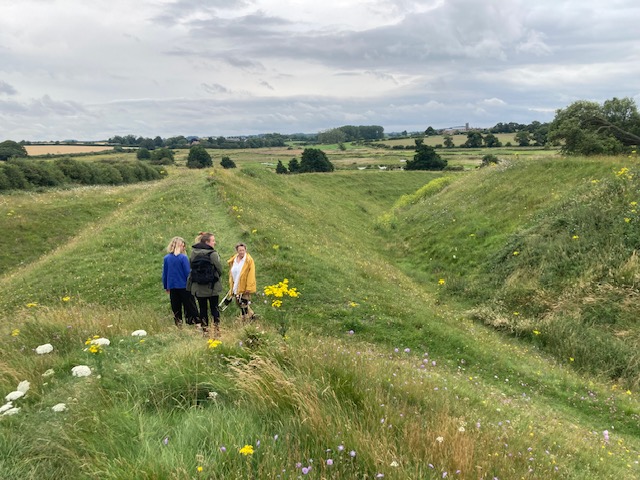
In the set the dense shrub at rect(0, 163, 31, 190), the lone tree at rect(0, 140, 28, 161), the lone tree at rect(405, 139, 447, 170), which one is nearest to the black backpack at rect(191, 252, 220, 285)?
the dense shrub at rect(0, 163, 31, 190)

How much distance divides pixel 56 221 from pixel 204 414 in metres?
29.3

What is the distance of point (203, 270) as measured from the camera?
957 cm

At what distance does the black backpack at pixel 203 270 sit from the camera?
31.2 feet

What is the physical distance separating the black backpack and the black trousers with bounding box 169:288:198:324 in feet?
2.47

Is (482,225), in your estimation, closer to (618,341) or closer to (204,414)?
(618,341)

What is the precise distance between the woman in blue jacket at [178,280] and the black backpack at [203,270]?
0.49m

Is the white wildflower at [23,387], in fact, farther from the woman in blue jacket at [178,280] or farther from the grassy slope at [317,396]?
the woman in blue jacket at [178,280]

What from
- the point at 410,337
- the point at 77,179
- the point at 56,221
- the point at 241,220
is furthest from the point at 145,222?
the point at 77,179

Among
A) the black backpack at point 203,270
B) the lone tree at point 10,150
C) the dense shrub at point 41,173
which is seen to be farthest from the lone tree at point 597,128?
the lone tree at point 10,150

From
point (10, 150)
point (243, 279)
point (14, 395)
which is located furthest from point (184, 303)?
point (10, 150)

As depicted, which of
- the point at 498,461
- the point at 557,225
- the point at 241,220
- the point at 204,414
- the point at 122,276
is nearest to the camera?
the point at 498,461

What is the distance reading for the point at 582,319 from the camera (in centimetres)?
1212

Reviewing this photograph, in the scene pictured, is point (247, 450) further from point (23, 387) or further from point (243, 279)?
point (243, 279)

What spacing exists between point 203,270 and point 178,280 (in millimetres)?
842
